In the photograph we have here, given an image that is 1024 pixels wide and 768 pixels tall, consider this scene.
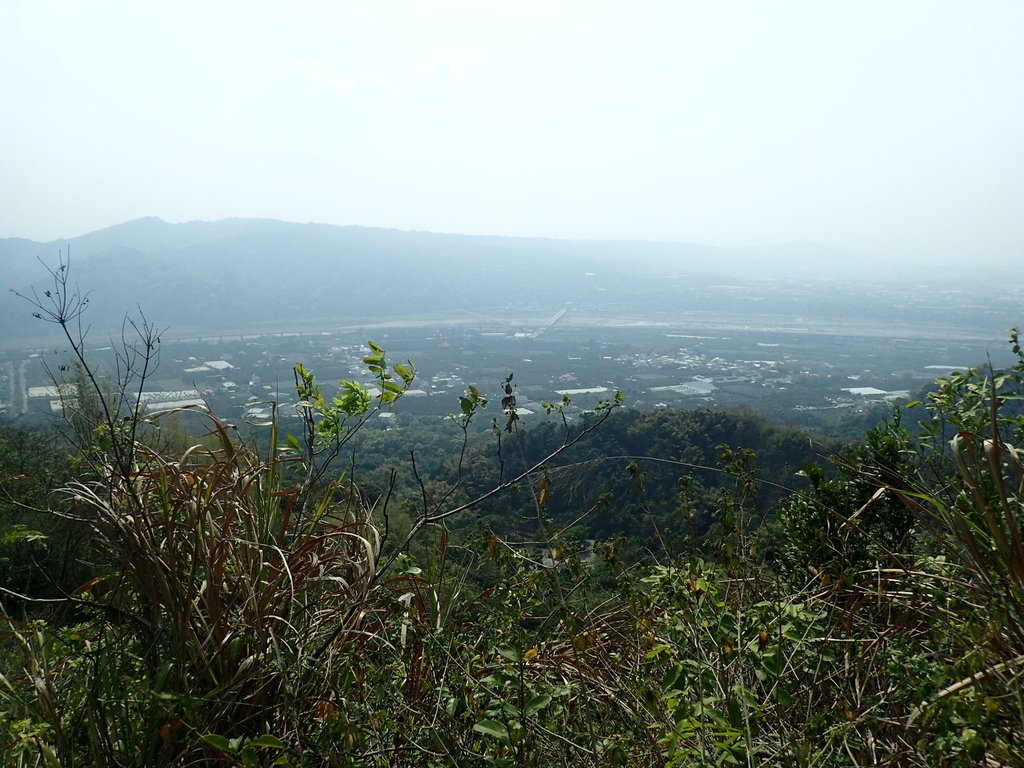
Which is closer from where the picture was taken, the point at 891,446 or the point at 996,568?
the point at 996,568

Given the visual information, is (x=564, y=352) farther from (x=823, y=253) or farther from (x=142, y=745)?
(x=823, y=253)

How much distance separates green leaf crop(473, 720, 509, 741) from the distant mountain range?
42.3 m

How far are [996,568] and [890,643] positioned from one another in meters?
Answer: 0.30

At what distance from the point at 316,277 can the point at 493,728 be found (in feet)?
267

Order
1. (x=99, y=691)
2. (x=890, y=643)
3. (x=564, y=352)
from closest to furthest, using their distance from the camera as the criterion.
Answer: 1. (x=99, y=691)
2. (x=890, y=643)
3. (x=564, y=352)

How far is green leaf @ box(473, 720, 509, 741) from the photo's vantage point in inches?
50.9

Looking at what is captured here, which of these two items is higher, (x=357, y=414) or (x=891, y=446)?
(x=357, y=414)

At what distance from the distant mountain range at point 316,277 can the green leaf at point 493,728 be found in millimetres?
42293

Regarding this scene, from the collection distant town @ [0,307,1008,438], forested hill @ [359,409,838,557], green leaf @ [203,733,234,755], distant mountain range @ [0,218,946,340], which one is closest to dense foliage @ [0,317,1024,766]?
green leaf @ [203,733,234,755]

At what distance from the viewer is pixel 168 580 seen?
4.73 feet

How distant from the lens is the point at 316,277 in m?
78.4

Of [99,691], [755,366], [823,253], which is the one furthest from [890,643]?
[823,253]

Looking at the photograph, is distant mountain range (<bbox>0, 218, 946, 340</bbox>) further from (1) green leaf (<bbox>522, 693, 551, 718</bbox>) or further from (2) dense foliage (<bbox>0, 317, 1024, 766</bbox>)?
(1) green leaf (<bbox>522, 693, 551, 718</bbox>)

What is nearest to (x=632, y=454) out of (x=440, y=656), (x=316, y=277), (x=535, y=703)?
(x=440, y=656)
